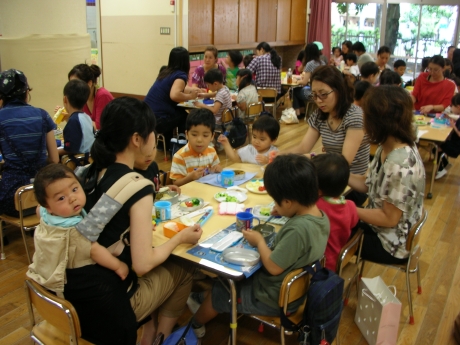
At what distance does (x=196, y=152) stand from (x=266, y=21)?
799 centimetres

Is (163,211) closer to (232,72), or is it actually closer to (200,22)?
(232,72)

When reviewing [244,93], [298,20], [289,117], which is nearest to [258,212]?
[244,93]

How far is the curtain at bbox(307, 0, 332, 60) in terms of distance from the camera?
11.5 meters

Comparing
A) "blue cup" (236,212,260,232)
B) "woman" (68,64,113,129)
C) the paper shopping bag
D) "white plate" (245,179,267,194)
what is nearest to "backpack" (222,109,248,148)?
"woman" (68,64,113,129)

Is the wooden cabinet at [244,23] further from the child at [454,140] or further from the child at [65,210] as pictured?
the child at [65,210]

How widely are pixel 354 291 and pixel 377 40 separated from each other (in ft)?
33.1

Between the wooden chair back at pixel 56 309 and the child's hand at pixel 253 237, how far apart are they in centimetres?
77

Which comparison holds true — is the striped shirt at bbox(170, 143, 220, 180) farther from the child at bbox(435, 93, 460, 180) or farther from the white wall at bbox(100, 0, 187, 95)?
the white wall at bbox(100, 0, 187, 95)

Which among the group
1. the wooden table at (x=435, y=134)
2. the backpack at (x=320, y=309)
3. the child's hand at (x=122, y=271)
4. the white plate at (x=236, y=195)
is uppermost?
the wooden table at (x=435, y=134)

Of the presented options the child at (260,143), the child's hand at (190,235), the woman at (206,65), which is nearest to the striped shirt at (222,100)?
the woman at (206,65)

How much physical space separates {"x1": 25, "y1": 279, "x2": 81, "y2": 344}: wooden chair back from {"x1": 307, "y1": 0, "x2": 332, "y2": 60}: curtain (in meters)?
11.2

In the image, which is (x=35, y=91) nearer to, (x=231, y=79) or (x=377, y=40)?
(x=231, y=79)

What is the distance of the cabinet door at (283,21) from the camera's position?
1065cm

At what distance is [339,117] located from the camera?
2.96m
